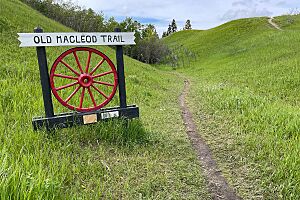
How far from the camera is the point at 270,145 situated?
4.71m

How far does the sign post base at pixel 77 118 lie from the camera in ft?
14.6

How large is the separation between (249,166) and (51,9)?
4664cm

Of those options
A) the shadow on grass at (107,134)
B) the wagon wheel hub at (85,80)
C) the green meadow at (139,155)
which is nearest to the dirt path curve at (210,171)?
the green meadow at (139,155)

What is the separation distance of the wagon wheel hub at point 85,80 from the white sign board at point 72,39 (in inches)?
26.3

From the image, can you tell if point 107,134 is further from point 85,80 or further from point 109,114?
point 85,80

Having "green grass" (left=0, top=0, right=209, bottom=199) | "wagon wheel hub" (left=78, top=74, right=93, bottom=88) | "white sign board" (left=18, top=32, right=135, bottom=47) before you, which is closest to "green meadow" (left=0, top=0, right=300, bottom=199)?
"green grass" (left=0, top=0, right=209, bottom=199)

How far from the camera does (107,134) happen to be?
15.9 feet

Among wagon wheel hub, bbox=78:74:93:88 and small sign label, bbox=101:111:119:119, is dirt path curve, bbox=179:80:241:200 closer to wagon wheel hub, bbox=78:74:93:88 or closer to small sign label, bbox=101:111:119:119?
small sign label, bbox=101:111:119:119

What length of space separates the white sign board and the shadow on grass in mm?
1608

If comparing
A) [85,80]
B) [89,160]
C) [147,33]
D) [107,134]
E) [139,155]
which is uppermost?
[147,33]

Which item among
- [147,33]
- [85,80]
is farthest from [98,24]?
[85,80]

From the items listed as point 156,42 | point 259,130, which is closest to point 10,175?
point 259,130

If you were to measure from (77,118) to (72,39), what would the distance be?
4.95 ft

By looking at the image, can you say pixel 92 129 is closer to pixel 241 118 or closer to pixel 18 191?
pixel 18 191
